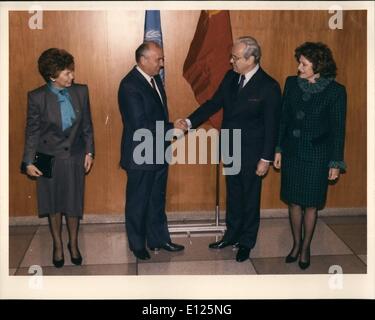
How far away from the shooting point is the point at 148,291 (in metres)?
4.57

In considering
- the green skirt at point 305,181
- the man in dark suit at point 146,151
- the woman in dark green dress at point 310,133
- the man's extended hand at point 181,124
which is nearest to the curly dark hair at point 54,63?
the man in dark suit at point 146,151

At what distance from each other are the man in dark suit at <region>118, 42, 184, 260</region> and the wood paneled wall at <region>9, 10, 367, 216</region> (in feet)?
1.70

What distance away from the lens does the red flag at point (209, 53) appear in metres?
5.04

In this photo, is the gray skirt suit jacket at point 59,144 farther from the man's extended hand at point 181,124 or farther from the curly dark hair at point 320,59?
the curly dark hair at point 320,59

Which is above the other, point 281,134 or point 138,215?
point 281,134

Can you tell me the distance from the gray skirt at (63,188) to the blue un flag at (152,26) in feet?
3.54

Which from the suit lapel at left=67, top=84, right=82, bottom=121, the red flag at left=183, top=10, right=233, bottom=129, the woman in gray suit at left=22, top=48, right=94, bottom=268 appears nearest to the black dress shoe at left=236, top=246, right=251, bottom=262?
the red flag at left=183, top=10, right=233, bottom=129

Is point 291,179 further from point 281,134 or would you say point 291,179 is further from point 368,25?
point 368,25

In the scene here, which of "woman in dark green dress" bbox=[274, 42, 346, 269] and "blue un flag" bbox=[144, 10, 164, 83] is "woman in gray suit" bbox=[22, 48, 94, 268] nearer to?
"blue un flag" bbox=[144, 10, 164, 83]

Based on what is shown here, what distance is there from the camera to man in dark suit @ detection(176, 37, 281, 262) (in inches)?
182

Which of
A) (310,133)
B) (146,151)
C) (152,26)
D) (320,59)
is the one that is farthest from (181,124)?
(320,59)

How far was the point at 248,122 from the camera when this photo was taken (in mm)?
4684
